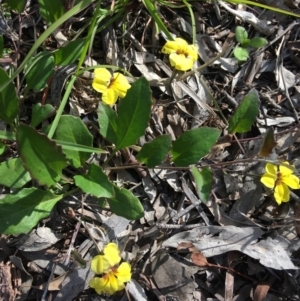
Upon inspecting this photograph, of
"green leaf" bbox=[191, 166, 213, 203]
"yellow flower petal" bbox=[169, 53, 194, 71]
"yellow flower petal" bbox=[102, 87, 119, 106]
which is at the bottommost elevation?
"green leaf" bbox=[191, 166, 213, 203]

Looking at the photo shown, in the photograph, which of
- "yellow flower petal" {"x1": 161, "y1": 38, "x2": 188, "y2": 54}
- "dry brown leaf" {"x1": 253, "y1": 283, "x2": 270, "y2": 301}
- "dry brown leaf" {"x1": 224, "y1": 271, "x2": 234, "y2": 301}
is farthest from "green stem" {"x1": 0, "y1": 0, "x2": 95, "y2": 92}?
"dry brown leaf" {"x1": 253, "y1": 283, "x2": 270, "y2": 301}

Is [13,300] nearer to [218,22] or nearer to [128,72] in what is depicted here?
[128,72]

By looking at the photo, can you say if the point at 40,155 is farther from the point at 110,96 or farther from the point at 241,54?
the point at 241,54

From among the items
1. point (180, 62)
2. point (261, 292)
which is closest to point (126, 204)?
point (180, 62)

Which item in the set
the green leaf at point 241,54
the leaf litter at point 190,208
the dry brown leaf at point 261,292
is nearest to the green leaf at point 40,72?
the leaf litter at point 190,208

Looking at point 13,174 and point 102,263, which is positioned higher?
point 13,174

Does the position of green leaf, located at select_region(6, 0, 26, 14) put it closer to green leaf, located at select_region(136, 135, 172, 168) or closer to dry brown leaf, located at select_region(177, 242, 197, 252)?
green leaf, located at select_region(136, 135, 172, 168)

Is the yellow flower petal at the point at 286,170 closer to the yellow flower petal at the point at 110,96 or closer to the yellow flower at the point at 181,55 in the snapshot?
the yellow flower at the point at 181,55
